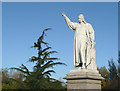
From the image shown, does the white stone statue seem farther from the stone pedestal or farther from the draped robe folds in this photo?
the stone pedestal

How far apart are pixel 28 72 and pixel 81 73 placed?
15.6 metres

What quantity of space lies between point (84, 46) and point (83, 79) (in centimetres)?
176

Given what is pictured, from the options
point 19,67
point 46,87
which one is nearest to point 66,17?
point 46,87

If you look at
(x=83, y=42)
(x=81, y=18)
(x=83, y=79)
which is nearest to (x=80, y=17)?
(x=81, y=18)

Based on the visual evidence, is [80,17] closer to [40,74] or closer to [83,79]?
[83,79]

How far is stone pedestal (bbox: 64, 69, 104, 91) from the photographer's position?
10.7m

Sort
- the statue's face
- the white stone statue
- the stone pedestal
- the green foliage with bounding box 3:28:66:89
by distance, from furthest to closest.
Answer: the green foliage with bounding box 3:28:66:89 < the statue's face < the white stone statue < the stone pedestal

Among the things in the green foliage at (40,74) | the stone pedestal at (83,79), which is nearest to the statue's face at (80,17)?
the stone pedestal at (83,79)

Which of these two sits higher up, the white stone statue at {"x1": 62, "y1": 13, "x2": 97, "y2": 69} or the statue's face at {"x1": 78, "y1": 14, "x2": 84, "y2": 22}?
the statue's face at {"x1": 78, "y1": 14, "x2": 84, "y2": 22}

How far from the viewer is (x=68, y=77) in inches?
436

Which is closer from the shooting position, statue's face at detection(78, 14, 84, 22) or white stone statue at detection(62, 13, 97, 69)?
white stone statue at detection(62, 13, 97, 69)

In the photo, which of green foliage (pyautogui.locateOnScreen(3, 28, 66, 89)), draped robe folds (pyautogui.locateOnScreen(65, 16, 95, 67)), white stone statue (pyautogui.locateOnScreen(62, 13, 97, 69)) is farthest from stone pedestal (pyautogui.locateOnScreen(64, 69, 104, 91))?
green foliage (pyautogui.locateOnScreen(3, 28, 66, 89))

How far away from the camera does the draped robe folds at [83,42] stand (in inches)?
452

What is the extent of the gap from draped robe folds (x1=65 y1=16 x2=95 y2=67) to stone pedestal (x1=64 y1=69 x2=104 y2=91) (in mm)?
613
